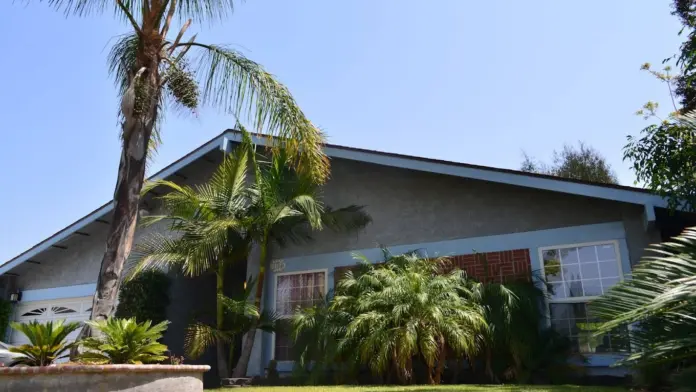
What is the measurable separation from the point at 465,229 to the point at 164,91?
5.98 metres

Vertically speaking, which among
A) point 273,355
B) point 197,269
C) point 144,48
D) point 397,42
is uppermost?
point 397,42

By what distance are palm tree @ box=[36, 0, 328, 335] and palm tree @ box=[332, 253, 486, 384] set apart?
2.32 metres

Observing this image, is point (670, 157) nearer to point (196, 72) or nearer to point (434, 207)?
point (434, 207)

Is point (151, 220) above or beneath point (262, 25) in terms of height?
beneath

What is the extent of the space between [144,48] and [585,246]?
7.74m

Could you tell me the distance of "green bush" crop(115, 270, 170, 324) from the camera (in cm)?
1220

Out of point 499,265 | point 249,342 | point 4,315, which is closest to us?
point 499,265

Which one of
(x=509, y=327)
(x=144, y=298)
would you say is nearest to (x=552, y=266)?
(x=509, y=327)

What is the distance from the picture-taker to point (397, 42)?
35.0 ft

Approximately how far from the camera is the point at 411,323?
27.5ft

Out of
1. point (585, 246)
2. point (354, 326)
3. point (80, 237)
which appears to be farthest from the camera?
point (80, 237)

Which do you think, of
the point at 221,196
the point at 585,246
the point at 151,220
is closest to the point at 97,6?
the point at 221,196

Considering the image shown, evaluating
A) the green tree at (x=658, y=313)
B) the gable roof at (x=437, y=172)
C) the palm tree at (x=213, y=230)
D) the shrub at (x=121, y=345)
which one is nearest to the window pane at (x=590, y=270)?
the gable roof at (x=437, y=172)

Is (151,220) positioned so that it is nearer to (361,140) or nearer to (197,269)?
(197,269)
